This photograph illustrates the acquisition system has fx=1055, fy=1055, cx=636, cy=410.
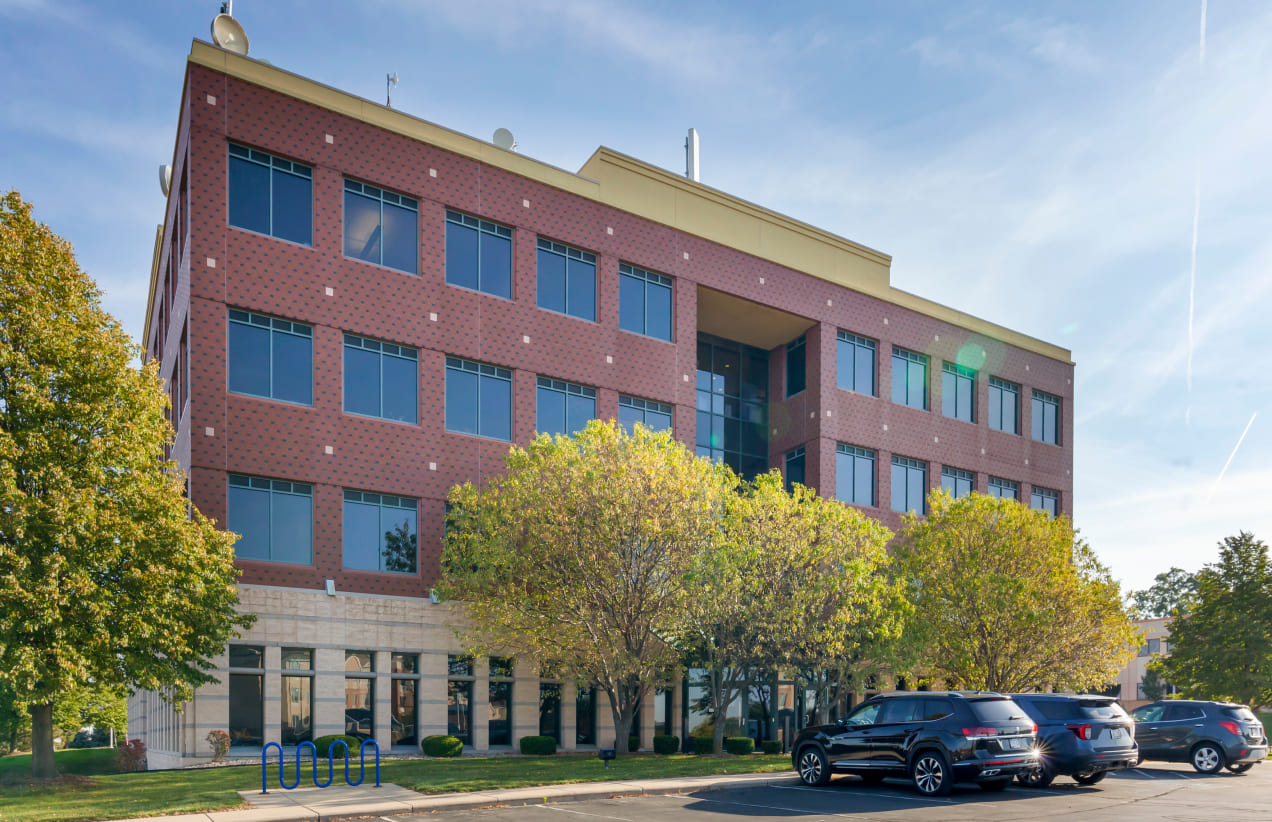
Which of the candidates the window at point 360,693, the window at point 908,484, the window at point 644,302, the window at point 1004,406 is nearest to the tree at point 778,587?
the window at point 360,693

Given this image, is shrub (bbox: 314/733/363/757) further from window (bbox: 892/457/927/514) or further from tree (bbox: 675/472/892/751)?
window (bbox: 892/457/927/514)

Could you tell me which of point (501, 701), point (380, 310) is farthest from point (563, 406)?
point (501, 701)

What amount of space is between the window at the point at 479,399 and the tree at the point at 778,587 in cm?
798

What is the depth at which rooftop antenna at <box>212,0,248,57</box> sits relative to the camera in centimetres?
2917

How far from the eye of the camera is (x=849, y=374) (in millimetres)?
41344

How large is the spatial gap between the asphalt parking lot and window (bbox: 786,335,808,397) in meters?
22.4

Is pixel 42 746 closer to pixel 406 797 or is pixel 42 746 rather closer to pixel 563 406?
pixel 406 797

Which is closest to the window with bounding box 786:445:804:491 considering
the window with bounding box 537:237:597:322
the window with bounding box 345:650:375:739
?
the window with bounding box 537:237:597:322

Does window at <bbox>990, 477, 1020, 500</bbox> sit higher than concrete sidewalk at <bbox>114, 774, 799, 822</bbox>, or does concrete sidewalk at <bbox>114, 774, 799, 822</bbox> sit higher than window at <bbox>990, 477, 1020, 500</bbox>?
window at <bbox>990, 477, 1020, 500</bbox>

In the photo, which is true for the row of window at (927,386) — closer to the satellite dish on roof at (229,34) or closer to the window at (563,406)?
the window at (563,406)

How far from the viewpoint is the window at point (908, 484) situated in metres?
42.2

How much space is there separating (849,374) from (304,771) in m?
26.1

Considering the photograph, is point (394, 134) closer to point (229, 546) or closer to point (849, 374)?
point (229, 546)

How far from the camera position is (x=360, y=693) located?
92.2ft
